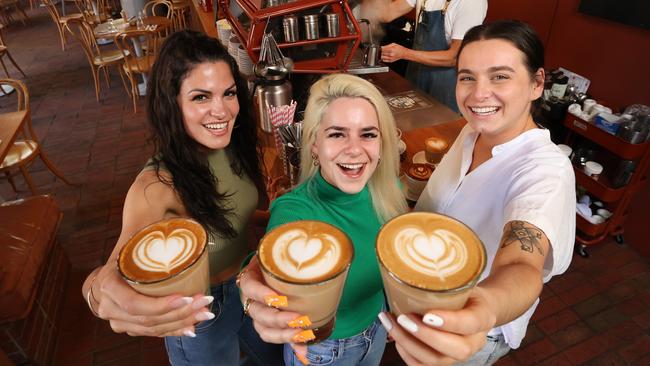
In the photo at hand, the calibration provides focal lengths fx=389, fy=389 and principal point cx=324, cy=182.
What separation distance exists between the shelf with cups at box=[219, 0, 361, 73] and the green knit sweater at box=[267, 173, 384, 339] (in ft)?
5.10

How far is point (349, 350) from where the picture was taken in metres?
1.63

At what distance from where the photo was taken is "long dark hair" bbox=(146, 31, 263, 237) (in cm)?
160

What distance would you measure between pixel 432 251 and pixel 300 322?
1.31ft

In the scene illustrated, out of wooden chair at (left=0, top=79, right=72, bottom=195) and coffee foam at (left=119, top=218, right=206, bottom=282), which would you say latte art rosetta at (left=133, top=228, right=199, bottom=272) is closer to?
coffee foam at (left=119, top=218, right=206, bottom=282)

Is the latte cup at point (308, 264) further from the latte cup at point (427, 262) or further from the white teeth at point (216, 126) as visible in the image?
the white teeth at point (216, 126)

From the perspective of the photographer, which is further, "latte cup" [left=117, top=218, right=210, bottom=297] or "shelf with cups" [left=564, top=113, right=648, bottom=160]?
"shelf with cups" [left=564, top=113, right=648, bottom=160]

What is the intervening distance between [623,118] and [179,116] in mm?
3122

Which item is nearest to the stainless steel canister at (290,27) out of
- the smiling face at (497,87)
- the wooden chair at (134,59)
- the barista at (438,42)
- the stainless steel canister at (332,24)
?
the stainless steel canister at (332,24)

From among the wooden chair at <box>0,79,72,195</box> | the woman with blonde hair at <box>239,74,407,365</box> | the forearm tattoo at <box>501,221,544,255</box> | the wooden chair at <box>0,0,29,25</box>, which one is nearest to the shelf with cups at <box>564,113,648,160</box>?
the woman with blonde hair at <box>239,74,407,365</box>

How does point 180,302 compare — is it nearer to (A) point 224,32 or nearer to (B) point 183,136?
(B) point 183,136

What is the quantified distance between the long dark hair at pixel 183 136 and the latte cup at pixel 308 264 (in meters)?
0.65

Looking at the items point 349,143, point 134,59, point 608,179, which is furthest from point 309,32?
point 134,59

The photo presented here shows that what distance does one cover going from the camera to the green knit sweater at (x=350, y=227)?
1.50m

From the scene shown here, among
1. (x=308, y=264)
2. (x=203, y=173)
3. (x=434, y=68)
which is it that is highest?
(x=308, y=264)
